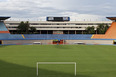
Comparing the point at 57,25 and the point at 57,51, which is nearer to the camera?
the point at 57,51

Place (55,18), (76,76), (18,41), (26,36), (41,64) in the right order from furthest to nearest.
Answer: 1. (55,18)
2. (26,36)
3. (18,41)
4. (41,64)
5. (76,76)

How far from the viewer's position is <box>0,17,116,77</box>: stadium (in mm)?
11617

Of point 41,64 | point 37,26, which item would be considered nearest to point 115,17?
point 41,64

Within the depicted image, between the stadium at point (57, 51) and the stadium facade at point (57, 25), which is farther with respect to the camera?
the stadium facade at point (57, 25)

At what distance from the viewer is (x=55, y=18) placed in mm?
74938

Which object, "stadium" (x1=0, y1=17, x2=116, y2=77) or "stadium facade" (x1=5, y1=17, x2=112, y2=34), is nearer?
"stadium" (x1=0, y1=17, x2=116, y2=77)

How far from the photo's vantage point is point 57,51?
77.0ft

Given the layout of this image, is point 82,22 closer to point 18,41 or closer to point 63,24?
point 63,24

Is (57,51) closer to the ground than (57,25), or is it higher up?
closer to the ground

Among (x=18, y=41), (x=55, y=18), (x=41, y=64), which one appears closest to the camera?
(x=41, y=64)

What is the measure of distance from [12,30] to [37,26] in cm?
1524

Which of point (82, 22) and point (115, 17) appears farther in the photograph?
point (82, 22)

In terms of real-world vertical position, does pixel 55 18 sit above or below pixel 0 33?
above

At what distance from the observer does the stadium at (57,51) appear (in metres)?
11.6
